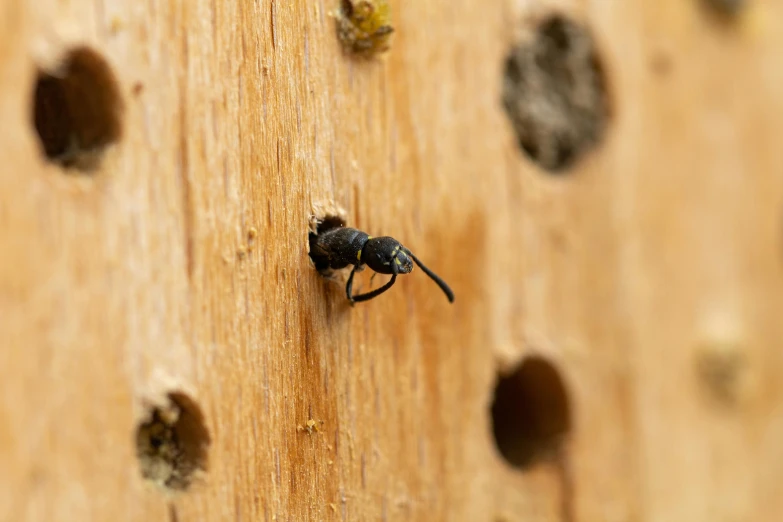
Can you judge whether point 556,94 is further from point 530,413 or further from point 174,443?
point 174,443

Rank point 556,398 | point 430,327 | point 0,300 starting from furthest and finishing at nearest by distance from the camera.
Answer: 1. point 556,398
2. point 430,327
3. point 0,300

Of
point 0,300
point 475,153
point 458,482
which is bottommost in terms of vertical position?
point 458,482

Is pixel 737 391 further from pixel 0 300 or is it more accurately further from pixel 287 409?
pixel 0 300

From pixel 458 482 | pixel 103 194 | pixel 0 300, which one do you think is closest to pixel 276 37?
pixel 103 194

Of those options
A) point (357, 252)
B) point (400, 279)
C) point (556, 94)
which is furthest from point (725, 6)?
point (357, 252)

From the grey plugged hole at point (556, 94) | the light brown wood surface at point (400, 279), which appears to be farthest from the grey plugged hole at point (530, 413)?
the grey plugged hole at point (556, 94)

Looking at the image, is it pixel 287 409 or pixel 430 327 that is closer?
pixel 287 409
